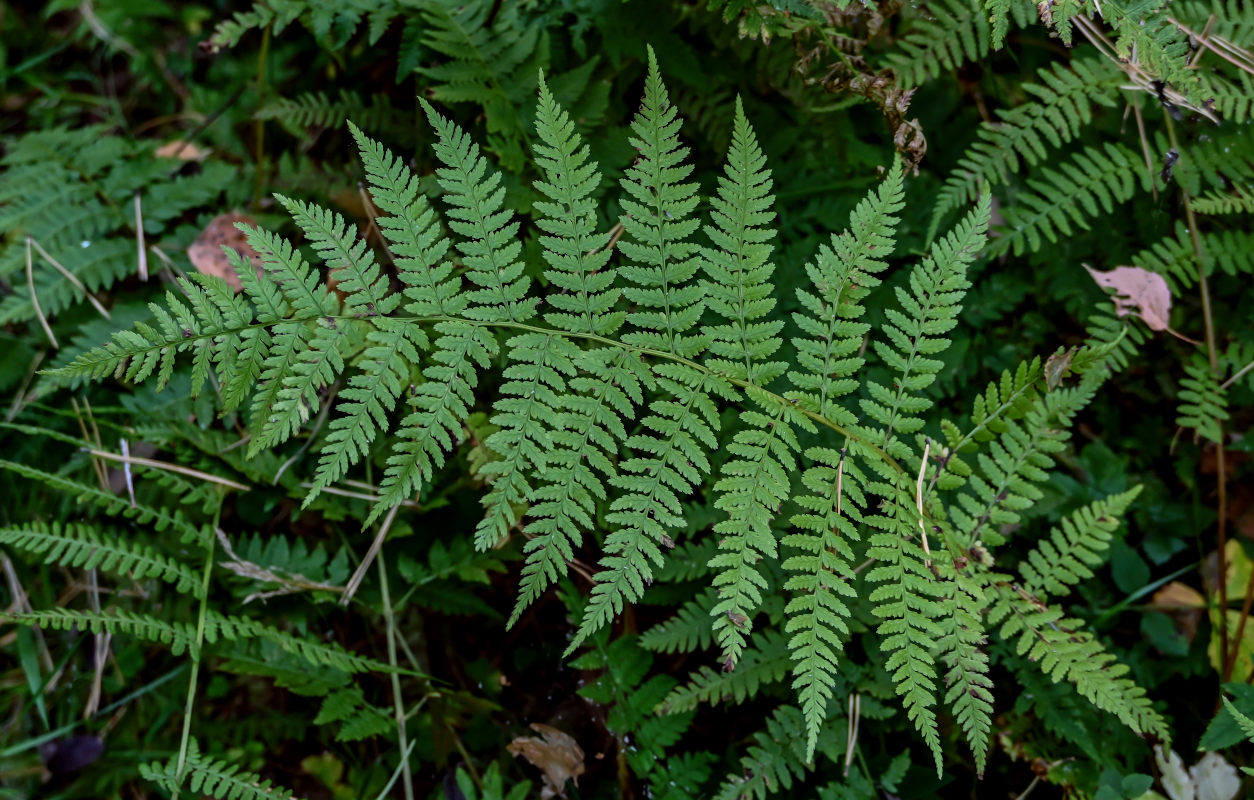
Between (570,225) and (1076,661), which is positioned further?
(1076,661)

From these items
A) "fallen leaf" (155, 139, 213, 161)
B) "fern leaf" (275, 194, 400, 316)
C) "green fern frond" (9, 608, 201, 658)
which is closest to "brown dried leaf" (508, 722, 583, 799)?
"green fern frond" (9, 608, 201, 658)

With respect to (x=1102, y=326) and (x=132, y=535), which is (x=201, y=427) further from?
(x=1102, y=326)

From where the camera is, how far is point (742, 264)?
204 cm

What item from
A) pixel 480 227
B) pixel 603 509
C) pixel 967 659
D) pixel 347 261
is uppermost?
pixel 480 227

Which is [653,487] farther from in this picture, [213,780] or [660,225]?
[213,780]

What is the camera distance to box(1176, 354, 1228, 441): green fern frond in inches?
102

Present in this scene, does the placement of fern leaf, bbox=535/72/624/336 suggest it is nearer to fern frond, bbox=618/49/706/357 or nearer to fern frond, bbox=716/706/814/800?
fern frond, bbox=618/49/706/357

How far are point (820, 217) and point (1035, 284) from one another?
80 centimetres

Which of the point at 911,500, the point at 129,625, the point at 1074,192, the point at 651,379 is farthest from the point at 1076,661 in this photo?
the point at 129,625

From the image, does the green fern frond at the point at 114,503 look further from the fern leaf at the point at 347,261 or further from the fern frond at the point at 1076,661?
the fern frond at the point at 1076,661

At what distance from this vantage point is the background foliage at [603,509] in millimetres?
2461

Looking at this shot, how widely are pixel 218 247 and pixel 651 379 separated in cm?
205

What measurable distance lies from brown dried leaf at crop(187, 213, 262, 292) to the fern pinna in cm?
116

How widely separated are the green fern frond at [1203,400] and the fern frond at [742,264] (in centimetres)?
148
